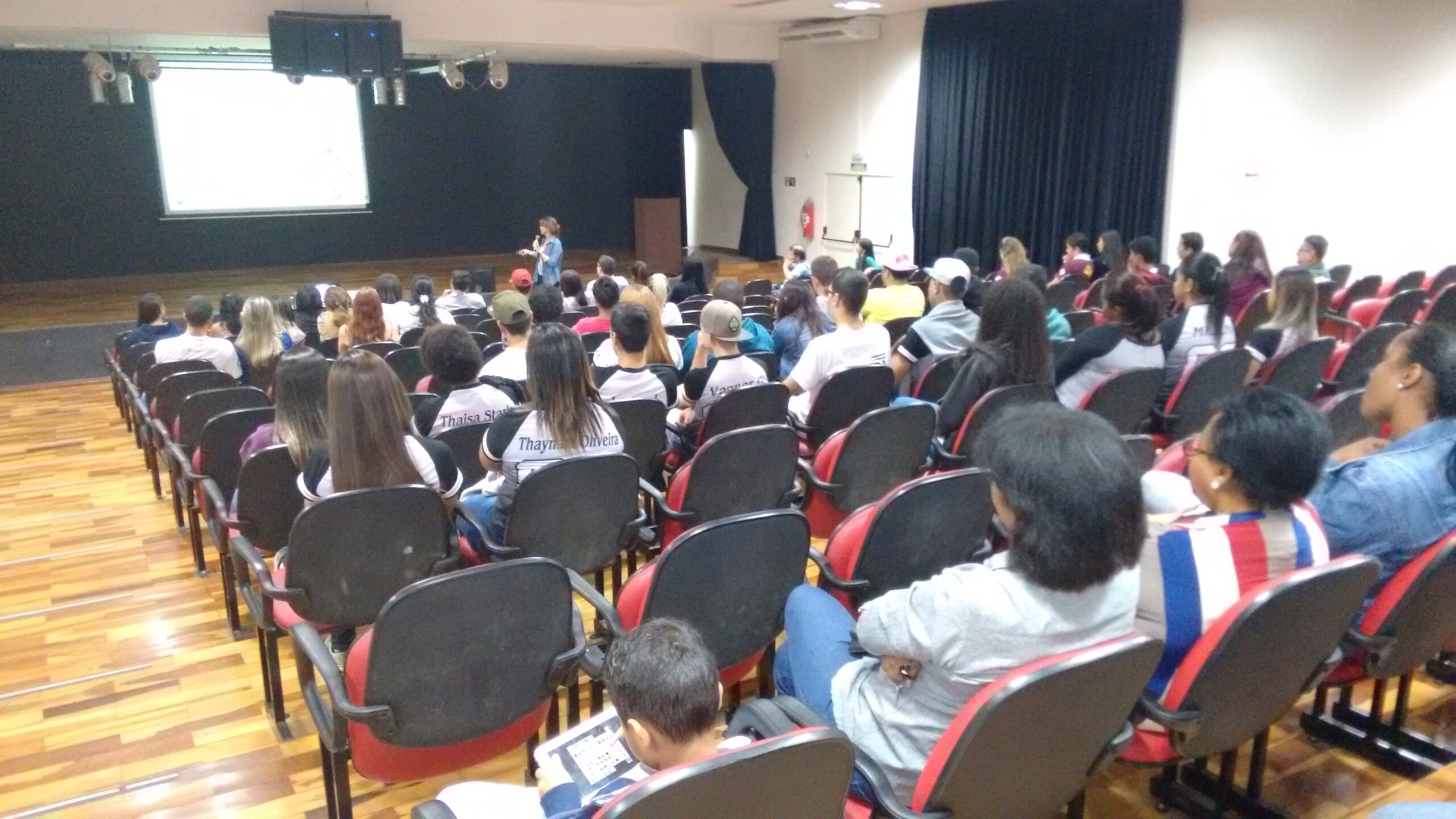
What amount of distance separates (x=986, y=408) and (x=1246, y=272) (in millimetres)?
3917

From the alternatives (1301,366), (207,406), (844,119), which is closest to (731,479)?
(207,406)

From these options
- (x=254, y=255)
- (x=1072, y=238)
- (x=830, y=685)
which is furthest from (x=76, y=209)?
(x=830, y=685)

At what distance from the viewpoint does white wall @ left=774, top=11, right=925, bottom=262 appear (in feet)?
41.2

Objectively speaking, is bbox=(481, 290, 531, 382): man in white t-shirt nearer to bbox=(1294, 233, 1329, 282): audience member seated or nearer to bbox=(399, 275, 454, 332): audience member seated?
bbox=(399, 275, 454, 332): audience member seated

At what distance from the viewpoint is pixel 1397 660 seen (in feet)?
7.50

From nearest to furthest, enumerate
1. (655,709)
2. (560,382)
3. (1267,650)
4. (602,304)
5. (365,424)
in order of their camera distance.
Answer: (655,709) → (1267,650) → (365,424) → (560,382) → (602,304)

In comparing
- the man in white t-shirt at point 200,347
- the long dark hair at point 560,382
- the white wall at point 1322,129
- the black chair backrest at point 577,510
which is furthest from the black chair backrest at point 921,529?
the white wall at point 1322,129

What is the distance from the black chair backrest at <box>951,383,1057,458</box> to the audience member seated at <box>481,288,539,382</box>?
1821 millimetres

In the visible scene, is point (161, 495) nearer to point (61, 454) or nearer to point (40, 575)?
point (40, 575)

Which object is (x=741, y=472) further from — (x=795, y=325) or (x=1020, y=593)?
(x=795, y=325)

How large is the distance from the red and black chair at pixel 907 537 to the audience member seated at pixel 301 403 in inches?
65.1

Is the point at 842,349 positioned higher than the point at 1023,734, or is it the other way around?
the point at 842,349

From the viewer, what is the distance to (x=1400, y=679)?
268 cm

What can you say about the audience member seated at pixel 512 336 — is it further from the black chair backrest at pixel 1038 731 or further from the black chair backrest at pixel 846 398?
the black chair backrest at pixel 1038 731
